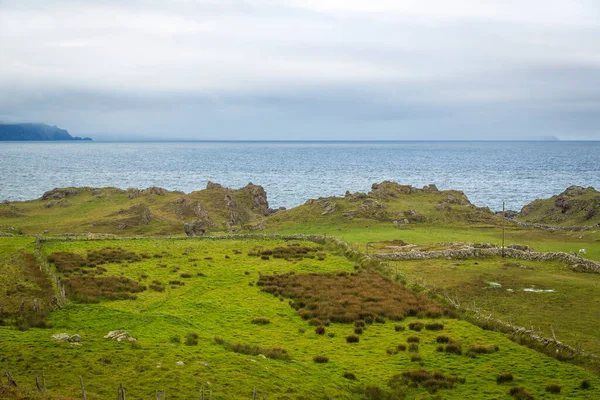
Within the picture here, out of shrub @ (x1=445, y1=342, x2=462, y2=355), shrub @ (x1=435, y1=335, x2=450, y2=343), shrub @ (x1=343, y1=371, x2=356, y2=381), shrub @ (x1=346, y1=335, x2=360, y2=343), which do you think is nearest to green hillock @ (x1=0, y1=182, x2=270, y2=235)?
shrub @ (x1=346, y1=335, x2=360, y2=343)

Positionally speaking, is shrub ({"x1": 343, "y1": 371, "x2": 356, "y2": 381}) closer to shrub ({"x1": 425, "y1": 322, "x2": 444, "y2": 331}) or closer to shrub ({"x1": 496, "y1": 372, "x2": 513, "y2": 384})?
shrub ({"x1": 496, "y1": 372, "x2": 513, "y2": 384})

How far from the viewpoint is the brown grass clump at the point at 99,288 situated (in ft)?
123

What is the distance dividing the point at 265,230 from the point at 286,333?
6008 cm

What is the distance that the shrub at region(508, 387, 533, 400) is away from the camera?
941 inches

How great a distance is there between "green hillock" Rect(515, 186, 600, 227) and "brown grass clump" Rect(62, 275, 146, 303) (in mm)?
86351

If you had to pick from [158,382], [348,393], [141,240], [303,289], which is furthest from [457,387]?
[141,240]

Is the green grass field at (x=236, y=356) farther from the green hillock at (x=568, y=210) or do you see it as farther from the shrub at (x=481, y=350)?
the green hillock at (x=568, y=210)

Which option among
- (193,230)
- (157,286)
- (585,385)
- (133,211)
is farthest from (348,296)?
(133,211)

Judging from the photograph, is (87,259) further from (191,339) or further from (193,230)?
(193,230)

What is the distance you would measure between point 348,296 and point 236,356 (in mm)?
16651

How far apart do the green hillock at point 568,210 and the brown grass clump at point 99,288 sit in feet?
283

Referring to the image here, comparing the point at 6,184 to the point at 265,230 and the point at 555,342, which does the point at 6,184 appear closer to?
the point at 265,230

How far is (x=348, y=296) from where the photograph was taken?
42.1m

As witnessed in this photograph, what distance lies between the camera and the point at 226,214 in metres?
108
